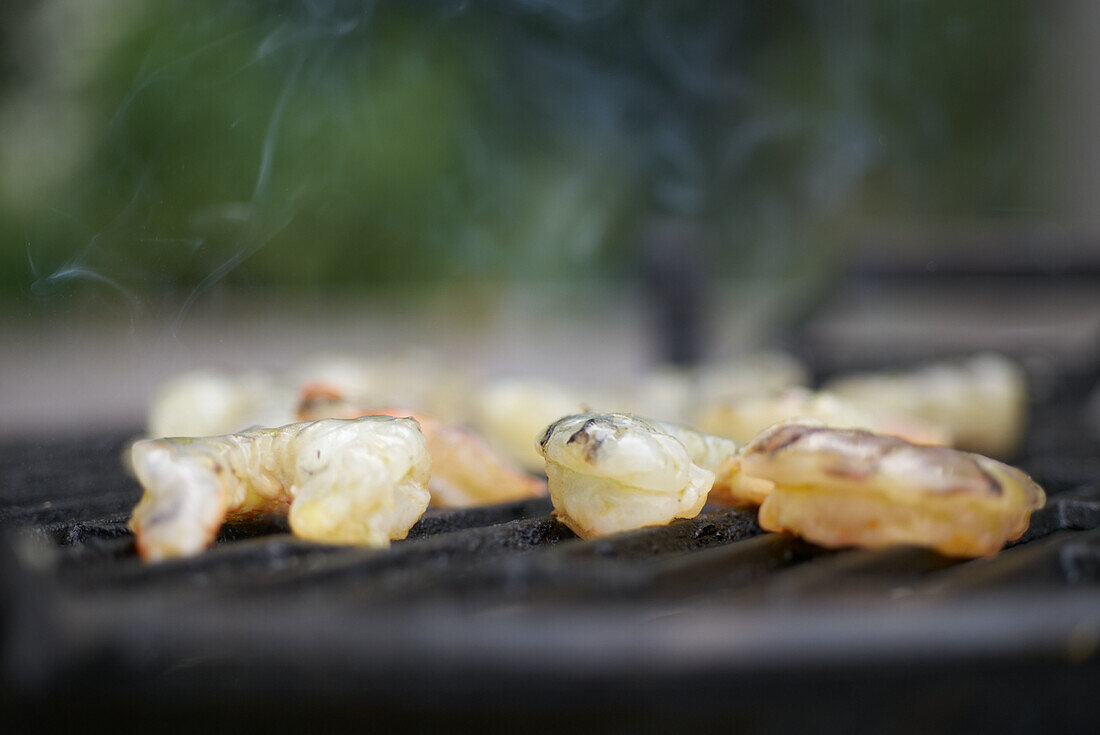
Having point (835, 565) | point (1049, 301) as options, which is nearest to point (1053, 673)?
point (835, 565)

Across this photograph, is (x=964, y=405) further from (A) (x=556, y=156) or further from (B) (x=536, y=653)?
(A) (x=556, y=156)

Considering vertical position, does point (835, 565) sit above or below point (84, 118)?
below

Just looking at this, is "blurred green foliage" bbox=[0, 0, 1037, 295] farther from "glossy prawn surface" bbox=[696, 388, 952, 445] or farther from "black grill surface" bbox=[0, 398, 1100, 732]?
"black grill surface" bbox=[0, 398, 1100, 732]

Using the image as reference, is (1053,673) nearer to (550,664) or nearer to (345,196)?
(550,664)

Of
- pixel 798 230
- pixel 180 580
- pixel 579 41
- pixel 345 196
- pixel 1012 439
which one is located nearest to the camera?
pixel 180 580

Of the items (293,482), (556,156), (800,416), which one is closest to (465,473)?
(293,482)

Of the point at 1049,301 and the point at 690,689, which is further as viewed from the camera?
the point at 1049,301
